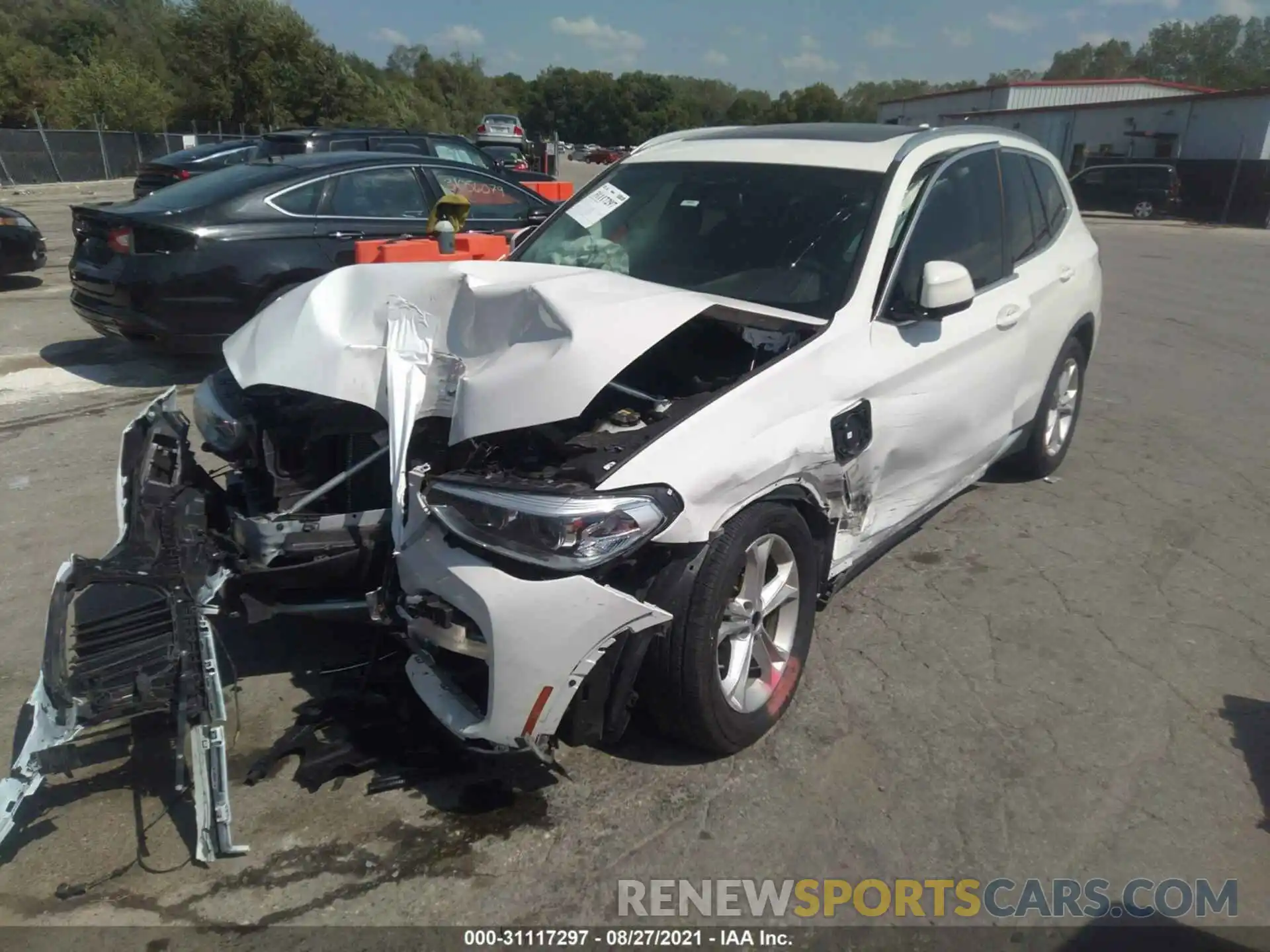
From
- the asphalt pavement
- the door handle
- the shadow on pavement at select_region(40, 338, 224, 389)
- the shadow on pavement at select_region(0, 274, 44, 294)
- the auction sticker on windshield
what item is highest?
the auction sticker on windshield

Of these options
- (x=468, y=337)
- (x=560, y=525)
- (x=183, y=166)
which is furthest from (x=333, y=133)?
(x=560, y=525)

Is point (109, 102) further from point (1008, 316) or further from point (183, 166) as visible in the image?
point (1008, 316)

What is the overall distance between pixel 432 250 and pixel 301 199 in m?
1.85

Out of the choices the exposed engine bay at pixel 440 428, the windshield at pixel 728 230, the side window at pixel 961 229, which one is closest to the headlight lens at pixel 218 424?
the exposed engine bay at pixel 440 428

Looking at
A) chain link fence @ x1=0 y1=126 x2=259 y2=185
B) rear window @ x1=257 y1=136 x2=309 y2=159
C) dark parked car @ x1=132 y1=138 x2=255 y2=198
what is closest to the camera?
rear window @ x1=257 y1=136 x2=309 y2=159

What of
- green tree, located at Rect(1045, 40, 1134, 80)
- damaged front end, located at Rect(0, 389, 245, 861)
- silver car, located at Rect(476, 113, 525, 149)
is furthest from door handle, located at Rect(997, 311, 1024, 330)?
green tree, located at Rect(1045, 40, 1134, 80)

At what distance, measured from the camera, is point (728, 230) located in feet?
13.2

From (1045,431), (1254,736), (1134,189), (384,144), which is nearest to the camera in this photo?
(1254,736)

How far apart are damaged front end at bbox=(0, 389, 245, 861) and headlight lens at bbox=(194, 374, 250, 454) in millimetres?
324

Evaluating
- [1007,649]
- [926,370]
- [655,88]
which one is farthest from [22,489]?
[655,88]

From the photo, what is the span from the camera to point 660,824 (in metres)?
2.80

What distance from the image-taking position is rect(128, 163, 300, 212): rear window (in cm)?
693

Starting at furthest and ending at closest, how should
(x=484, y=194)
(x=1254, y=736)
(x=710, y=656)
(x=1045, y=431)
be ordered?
(x=484, y=194), (x=1045, y=431), (x=1254, y=736), (x=710, y=656)

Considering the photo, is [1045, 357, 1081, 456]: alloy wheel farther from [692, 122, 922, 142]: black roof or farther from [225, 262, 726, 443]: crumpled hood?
[225, 262, 726, 443]: crumpled hood
